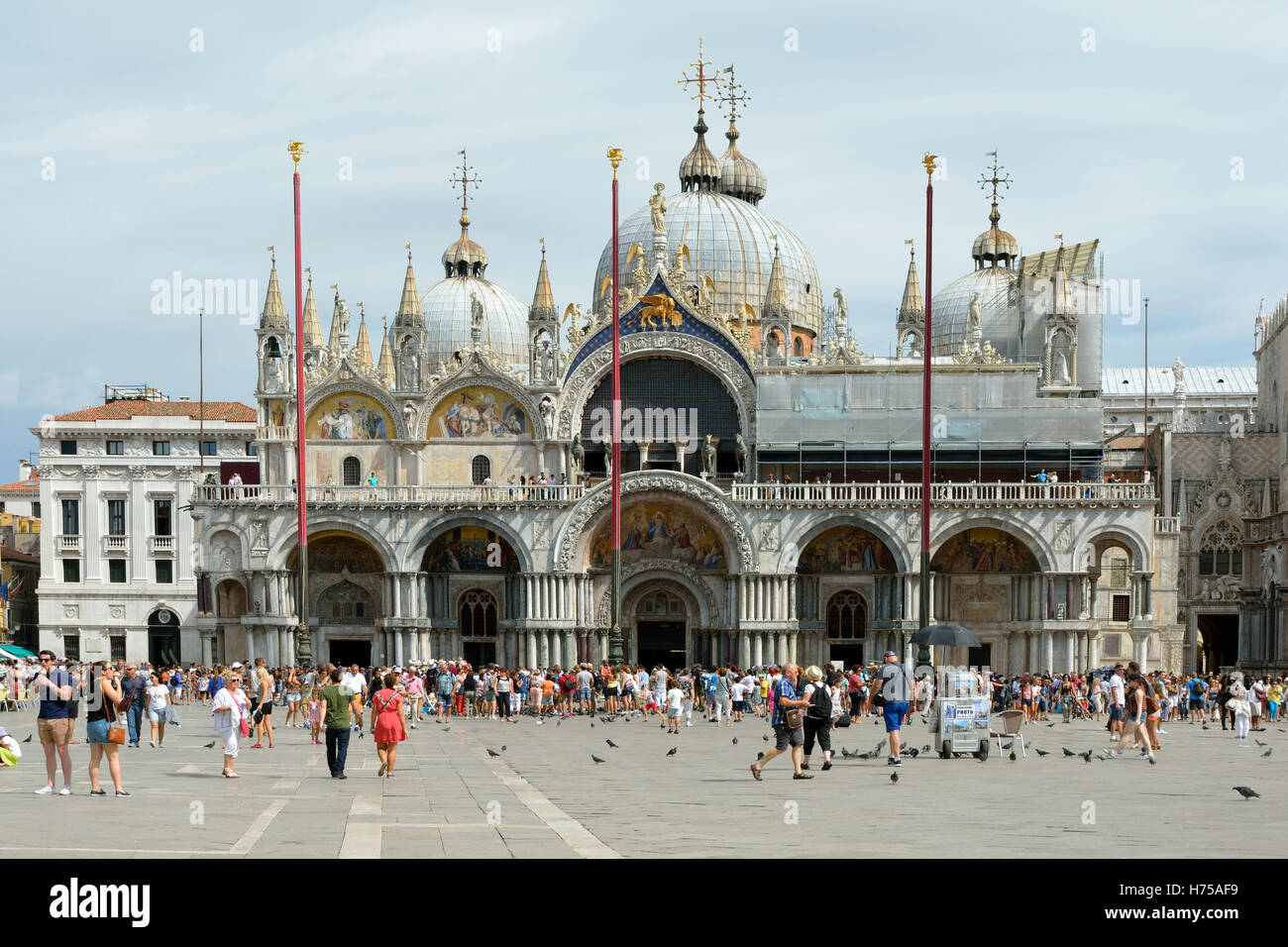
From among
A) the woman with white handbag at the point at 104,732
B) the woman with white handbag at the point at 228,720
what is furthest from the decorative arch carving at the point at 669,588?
the woman with white handbag at the point at 104,732

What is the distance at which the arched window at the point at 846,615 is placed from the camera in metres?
63.5

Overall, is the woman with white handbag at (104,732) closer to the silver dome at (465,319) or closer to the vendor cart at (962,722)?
the vendor cart at (962,722)

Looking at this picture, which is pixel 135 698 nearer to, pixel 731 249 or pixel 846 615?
pixel 846 615

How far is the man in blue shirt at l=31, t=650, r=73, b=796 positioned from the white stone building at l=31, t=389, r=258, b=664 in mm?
61292

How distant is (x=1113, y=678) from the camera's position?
38500 mm

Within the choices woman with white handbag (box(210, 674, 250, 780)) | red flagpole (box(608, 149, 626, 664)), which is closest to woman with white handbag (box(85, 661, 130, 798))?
woman with white handbag (box(210, 674, 250, 780))

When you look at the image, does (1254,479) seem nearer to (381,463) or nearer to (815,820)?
(381,463)

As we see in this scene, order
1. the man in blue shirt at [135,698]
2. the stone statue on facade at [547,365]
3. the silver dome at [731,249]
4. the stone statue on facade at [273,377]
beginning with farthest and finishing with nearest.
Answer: the silver dome at [731,249] < the stone statue on facade at [273,377] < the stone statue on facade at [547,365] < the man in blue shirt at [135,698]

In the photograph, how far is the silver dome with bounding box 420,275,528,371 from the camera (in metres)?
90.2

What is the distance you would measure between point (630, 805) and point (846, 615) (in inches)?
1683

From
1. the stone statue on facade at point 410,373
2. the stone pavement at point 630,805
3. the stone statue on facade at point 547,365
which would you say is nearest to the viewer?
the stone pavement at point 630,805

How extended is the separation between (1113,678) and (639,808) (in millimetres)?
20042

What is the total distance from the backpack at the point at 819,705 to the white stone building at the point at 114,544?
197 feet

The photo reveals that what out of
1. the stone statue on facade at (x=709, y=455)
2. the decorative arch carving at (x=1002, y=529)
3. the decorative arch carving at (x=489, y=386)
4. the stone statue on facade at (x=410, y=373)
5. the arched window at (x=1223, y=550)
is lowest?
the arched window at (x=1223, y=550)
